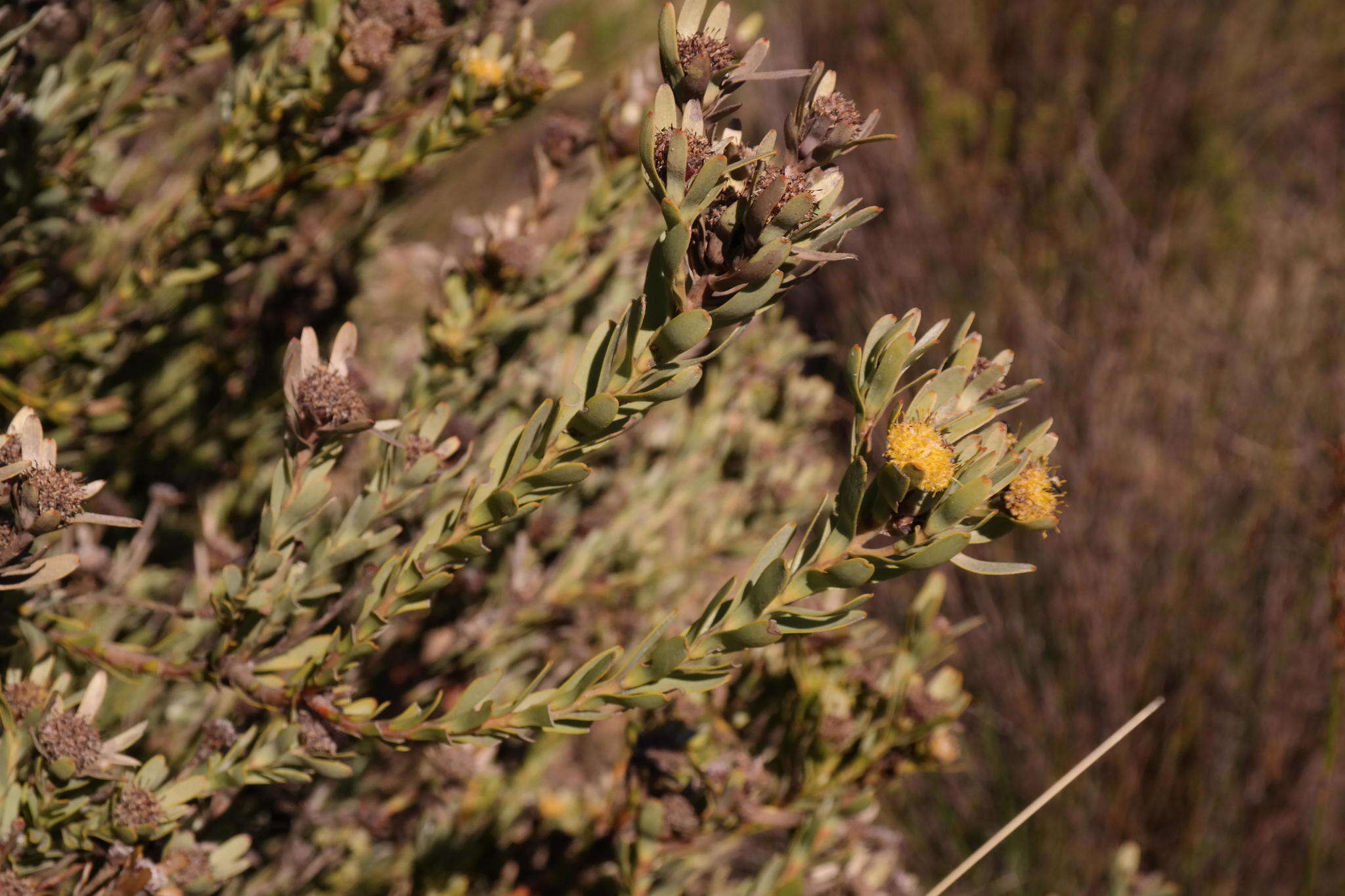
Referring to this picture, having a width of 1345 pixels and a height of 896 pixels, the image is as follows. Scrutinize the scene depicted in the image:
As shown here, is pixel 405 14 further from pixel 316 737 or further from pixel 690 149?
pixel 316 737

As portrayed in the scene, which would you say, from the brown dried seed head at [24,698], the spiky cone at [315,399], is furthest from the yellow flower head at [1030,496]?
the brown dried seed head at [24,698]

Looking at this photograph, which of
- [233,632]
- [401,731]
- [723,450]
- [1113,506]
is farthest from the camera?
[1113,506]

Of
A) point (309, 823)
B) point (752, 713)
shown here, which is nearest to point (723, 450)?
point (752, 713)

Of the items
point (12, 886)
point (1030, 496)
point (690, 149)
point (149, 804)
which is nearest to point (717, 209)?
point (690, 149)

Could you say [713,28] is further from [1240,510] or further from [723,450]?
[1240,510]

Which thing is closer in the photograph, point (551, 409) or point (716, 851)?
point (551, 409)

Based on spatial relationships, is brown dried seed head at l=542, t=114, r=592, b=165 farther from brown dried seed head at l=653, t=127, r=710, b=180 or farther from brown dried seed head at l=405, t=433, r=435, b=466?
brown dried seed head at l=653, t=127, r=710, b=180
